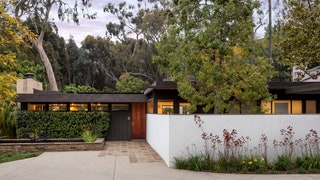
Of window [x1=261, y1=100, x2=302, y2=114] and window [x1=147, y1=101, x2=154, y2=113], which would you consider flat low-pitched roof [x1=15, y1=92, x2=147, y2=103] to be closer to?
window [x1=147, y1=101, x2=154, y2=113]

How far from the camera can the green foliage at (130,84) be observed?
41.2 m

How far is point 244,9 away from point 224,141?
6.04 metres

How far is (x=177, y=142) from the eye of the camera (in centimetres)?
1091

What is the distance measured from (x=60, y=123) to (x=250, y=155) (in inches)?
449

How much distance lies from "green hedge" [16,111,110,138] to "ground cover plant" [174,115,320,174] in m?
Result: 9.53

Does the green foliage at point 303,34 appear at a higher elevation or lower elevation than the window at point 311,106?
higher

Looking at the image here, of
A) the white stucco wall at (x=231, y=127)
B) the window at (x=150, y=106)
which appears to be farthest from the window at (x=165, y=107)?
the white stucco wall at (x=231, y=127)

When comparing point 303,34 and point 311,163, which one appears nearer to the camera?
point 311,163

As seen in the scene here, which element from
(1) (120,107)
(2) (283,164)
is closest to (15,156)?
(1) (120,107)

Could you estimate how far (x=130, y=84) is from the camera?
4162 cm

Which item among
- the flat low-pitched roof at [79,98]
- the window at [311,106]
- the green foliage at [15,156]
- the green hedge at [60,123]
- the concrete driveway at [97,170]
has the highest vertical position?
the flat low-pitched roof at [79,98]

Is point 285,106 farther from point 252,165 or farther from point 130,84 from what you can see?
point 130,84

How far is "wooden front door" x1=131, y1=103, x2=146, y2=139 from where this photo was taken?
2139 centimetres

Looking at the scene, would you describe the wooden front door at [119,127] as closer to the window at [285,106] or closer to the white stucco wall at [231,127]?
the window at [285,106]
